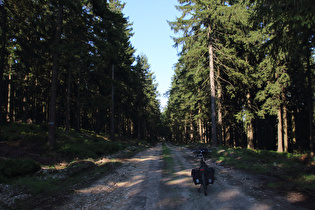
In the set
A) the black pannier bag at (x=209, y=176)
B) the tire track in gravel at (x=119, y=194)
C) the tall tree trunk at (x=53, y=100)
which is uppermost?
the tall tree trunk at (x=53, y=100)

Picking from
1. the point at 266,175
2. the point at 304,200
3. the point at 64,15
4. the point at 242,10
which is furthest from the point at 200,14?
the point at 304,200

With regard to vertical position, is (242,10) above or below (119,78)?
above

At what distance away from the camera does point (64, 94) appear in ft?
92.1

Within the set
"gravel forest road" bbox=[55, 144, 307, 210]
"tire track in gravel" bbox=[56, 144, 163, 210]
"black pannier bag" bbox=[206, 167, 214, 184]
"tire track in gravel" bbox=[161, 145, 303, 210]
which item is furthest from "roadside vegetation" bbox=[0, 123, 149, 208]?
"black pannier bag" bbox=[206, 167, 214, 184]

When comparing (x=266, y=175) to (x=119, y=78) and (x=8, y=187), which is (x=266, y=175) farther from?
(x=119, y=78)

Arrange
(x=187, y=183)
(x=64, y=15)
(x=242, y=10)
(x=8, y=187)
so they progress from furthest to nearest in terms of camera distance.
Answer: (x=242, y=10)
(x=64, y=15)
(x=187, y=183)
(x=8, y=187)

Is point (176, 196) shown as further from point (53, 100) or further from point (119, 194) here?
point (53, 100)

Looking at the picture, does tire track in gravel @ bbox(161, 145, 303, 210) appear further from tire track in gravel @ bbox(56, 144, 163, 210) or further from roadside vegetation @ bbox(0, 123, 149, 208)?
roadside vegetation @ bbox(0, 123, 149, 208)

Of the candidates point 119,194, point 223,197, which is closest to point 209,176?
point 223,197

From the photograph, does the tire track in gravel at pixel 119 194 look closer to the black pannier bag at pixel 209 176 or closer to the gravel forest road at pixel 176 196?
the gravel forest road at pixel 176 196

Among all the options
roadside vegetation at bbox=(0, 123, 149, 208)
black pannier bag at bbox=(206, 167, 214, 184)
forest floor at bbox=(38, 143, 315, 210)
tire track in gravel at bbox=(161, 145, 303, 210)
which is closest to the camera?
tire track in gravel at bbox=(161, 145, 303, 210)

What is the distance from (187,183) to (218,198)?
1.71 m

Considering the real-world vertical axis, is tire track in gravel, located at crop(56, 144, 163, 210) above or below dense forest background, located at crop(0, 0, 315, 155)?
below

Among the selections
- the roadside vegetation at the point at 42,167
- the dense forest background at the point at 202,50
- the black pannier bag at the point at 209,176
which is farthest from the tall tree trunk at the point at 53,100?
the black pannier bag at the point at 209,176
